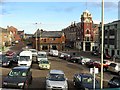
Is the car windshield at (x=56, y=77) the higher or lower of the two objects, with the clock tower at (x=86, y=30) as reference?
lower

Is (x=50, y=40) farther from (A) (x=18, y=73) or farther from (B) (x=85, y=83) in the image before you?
(B) (x=85, y=83)

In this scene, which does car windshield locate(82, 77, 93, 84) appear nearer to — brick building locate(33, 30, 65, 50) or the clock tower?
brick building locate(33, 30, 65, 50)

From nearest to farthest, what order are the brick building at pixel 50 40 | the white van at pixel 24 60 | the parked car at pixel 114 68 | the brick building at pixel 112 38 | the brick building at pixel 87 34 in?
the parked car at pixel 114 68 → the white van at pixel 24 60 → the brick building at pixel 112 38 → the brick building at pixel 50 40 → the brick building at pixel 87 34

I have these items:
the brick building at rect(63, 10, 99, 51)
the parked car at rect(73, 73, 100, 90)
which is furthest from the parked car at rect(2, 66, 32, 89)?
the brick building at rect(63, 10, 99, 51)

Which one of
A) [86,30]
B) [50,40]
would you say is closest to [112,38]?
[50,40]

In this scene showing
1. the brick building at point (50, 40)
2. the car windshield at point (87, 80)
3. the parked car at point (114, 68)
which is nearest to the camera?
the car windshield at point (87, 80)

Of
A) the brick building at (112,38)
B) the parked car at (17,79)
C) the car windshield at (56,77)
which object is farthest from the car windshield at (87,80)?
the brick building at (112,38)

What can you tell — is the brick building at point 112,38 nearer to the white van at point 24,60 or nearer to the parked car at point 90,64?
the parked car at point 90,64

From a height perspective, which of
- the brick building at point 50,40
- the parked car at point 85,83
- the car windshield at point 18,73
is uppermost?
the brick building at point 50,40

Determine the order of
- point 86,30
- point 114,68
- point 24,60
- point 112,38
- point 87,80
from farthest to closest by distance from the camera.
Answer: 1. point 86,30
2. point 112,38
3. point 24,60
4. point 114,68
5. point 87,80

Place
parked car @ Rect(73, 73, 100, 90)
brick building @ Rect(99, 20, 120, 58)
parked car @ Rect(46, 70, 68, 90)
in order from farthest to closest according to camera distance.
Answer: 1. brick building @ Rect(99, 20, 120, 58)
2. parked car @ Rect(73, 73, 100, 90)
3. parked car @ Rect(46, 70, 68, 90)

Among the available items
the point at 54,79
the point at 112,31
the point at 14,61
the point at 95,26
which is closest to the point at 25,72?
the point at 54,79

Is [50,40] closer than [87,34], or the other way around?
[50,40]

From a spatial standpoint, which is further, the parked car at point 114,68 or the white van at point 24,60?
the white van at point 24,60
